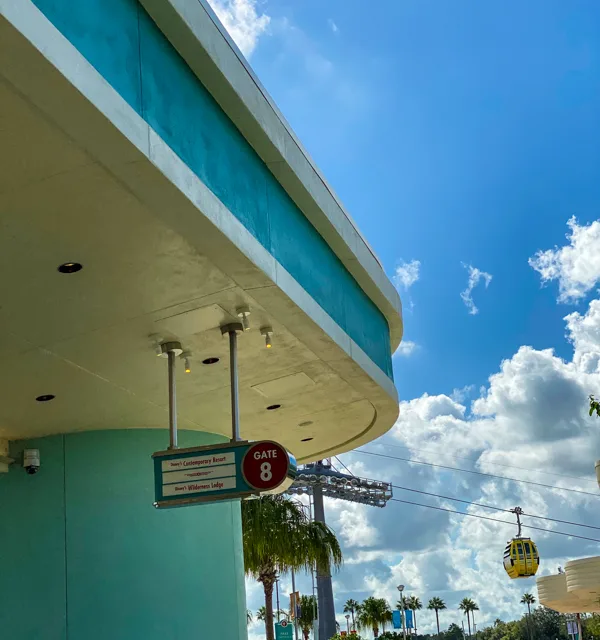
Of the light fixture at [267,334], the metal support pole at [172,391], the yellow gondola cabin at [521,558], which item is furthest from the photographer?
the yellow gondola cabin at [521,558]

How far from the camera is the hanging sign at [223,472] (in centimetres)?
848

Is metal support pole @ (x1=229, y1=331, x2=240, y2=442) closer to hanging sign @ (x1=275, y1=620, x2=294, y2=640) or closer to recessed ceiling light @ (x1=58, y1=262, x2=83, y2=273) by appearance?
recessed ceiling light @ (x1=58, y1=262, x2=83, y2=273)

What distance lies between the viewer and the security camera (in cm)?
1153

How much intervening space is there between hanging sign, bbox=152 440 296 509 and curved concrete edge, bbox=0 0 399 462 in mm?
1387

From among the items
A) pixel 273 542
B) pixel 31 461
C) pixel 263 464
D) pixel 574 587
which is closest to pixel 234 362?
pixel 263 464

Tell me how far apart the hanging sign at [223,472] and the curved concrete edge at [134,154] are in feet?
4.55

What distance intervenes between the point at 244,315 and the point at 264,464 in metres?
1.46

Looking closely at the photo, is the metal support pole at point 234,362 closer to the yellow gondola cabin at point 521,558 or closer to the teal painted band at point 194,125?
the teal painted band at point 194,125

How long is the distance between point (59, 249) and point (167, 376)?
349 centimetres

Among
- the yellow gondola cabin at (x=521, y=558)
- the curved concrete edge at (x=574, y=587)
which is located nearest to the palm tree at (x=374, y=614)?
the curved concrete edge at (x=574, y=587)

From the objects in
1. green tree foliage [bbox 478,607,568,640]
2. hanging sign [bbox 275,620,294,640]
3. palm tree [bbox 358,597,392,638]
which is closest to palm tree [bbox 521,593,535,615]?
green tree foliage [bbox 478,607,568,640]

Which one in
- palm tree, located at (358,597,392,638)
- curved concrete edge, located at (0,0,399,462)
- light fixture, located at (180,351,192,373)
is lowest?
palm tree, located at (358,597,392,638)

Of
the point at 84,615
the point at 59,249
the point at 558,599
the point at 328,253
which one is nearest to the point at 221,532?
the point at 84,615

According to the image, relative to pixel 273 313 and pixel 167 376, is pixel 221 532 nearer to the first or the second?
pixel 167 376
